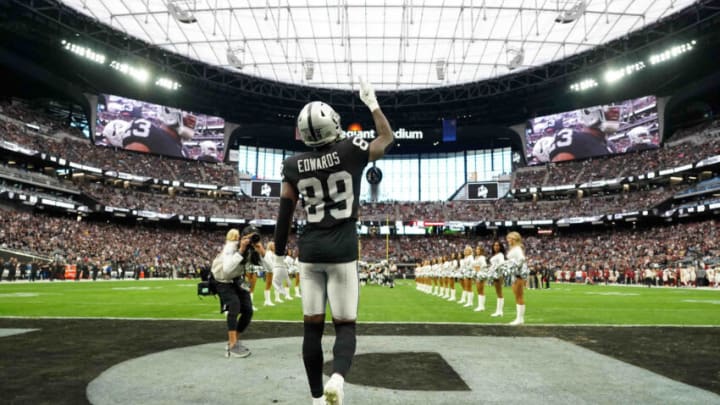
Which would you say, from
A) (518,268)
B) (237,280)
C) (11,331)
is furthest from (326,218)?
(518,268)

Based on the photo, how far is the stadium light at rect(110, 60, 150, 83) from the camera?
44.8 meters

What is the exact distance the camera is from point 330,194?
3570 mm

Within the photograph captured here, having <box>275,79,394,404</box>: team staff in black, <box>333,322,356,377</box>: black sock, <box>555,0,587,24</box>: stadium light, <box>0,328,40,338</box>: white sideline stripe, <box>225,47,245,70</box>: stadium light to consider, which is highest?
<box>225,47,245,70</box>: stadium light

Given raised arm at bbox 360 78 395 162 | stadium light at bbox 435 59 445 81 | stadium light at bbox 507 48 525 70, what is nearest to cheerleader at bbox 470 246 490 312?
raised arm at bbox 360 78 395 162

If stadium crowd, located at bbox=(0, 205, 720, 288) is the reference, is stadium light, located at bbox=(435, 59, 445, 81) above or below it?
above

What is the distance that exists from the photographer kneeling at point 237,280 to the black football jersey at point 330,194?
9.71ft

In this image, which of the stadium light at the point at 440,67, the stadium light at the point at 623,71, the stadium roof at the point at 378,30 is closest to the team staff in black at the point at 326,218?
the stadium roof at the point at 378,30

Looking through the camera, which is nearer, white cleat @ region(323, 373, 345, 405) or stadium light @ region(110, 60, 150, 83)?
white cleat @ region(323, 373, 345, 405)

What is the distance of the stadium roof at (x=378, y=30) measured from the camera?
33.8 metres

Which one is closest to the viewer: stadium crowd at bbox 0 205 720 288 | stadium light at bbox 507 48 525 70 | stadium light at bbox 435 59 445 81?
stadium crowd at bbox 0 205 720 288

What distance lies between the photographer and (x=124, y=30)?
3972 cm

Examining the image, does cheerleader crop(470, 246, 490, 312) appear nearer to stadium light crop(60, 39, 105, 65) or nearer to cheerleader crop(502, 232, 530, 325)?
cheerleader crop(502, 232, 530, 325)

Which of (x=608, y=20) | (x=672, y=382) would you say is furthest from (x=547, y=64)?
(x=672, y=382)

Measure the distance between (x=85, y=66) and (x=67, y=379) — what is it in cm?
5106
